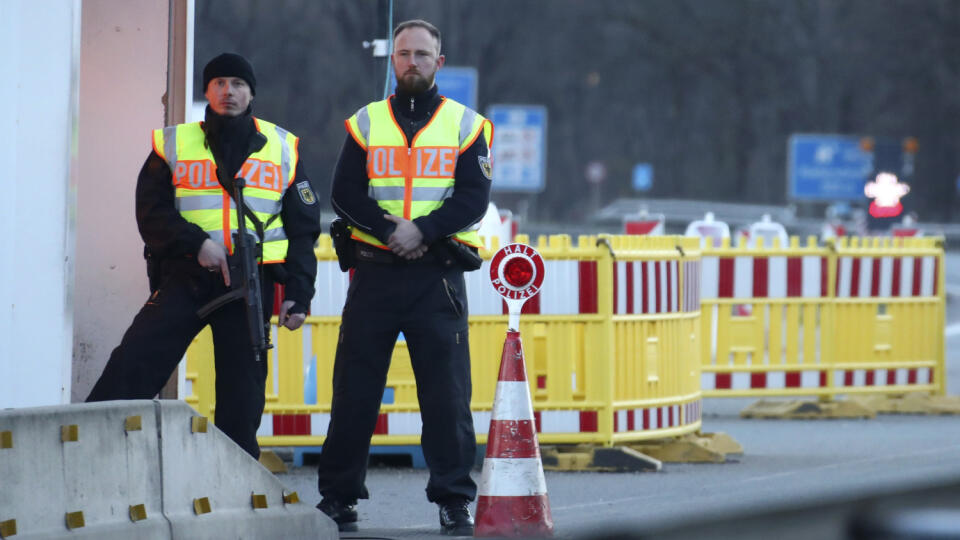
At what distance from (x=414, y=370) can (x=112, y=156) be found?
75.2 inches

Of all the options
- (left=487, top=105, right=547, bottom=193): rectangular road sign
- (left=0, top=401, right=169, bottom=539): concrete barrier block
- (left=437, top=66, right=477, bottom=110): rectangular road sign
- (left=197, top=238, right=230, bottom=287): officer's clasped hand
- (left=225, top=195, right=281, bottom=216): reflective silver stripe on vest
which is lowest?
(left=0, top=401, right=169, bottom=539): concrete barrier block

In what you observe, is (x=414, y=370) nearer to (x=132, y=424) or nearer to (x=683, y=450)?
(x=132, y=424)

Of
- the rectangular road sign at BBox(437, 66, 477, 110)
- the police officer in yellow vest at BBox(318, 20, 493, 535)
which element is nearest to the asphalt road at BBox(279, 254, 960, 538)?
the police officer in yellow vest at BBox(318, 20, 493, 535)

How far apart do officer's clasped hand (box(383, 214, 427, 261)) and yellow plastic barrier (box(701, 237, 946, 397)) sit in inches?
243

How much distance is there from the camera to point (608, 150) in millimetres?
84375

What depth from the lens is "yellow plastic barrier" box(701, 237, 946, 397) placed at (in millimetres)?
11984

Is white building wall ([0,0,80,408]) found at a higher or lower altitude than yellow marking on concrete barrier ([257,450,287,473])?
higher

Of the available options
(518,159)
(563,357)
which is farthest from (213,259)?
(518,159)

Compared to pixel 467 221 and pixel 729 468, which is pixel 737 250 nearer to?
pixel 729 468

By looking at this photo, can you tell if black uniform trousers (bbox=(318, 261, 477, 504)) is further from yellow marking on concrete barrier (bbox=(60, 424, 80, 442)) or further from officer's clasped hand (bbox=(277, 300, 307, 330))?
yellow marking on concrete barrier (bbox=(60, 424, 80, 442))

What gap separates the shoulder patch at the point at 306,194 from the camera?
5918 millimetres

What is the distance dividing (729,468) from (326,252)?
244 cm

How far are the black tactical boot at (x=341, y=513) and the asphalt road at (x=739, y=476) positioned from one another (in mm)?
73

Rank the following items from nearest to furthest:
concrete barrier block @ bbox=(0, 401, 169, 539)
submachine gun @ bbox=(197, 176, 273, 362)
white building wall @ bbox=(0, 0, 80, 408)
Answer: concrete barrier block @ bbox=(0, 401, 169, 539) < white building wall @ bbox=(0, 0, 80, 408) < submachine gun @ bbox=(197, 176, 273, 362)
